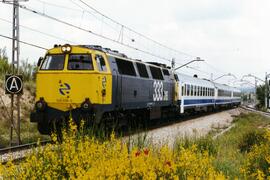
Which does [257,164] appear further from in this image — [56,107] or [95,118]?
[56,107]

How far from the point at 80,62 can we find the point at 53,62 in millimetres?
948

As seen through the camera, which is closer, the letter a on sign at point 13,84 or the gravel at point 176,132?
the gravel at point 176,132

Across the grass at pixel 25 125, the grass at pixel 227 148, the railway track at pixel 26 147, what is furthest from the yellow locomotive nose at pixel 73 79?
the grass at pixel 227 148

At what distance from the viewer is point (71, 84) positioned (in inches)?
543

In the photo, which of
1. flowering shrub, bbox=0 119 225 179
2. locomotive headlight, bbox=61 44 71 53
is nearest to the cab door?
locomotive headlight, bbox=61 44 71 53

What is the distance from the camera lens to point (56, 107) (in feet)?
44.8

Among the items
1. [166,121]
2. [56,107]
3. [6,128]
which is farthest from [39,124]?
[166,121]

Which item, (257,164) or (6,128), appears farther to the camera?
(6,128)

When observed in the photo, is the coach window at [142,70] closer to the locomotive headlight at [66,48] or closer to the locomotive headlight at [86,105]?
the locomotive headlight at [66,48]

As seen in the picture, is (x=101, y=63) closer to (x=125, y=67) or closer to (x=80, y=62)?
(x=80, y=62)

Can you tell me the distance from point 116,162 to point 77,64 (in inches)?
Answer: 350

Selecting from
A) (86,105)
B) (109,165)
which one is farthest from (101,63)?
(109,165)

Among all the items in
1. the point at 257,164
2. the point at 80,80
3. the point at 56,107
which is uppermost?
the point at 80,80

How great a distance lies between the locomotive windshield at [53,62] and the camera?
14117 mm
